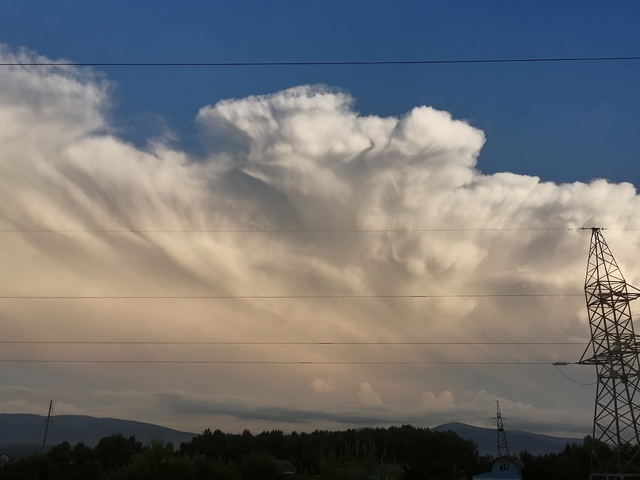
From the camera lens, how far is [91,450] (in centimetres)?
12194

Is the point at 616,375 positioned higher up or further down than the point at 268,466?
higher up

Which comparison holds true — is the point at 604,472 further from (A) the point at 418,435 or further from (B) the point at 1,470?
(A) the point at 418,435

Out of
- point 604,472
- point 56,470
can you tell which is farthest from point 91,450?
point 604,472

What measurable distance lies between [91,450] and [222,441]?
3418 cm

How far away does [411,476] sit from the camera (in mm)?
121750

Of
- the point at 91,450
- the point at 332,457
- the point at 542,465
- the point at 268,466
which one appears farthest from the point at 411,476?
the point at 332,457

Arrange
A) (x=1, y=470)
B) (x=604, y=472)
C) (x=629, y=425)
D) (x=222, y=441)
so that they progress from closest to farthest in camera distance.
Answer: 1. (x=629, y=425)
2. (x=604, y=472)
3. (x=1, y=470)
4. (x=222, y=441)

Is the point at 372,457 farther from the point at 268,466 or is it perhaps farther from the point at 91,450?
the point at 91,450

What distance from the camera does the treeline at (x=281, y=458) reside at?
216 feet

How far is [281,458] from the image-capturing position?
483 ft

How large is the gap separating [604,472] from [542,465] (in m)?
71.4

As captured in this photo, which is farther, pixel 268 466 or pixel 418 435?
pixel 418 435

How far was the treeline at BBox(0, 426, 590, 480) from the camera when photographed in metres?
65.8

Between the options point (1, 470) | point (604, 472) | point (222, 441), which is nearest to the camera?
point (604, 472)
